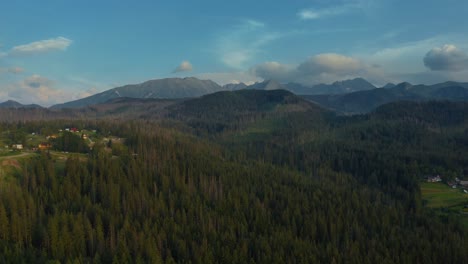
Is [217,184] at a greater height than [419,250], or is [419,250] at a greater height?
[217,184]

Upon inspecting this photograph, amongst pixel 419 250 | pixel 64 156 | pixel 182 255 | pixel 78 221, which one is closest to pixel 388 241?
pixel 419 250

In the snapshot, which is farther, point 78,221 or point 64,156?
point 64,156

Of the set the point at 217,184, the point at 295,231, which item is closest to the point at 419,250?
the point at 295,231

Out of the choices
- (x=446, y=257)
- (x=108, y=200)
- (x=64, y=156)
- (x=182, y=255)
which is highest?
(x=64, y=156)

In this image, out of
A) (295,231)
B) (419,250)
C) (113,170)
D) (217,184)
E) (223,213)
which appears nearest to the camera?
(419,250)

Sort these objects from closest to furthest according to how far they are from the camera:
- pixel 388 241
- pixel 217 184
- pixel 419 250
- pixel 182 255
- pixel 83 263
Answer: pixel 83 263
pixel 182 255
pixel 419 250
pixel 388 241
pixel 217 184

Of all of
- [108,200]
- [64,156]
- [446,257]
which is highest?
[64,156]

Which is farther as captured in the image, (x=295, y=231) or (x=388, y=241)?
(x=295, y=231)

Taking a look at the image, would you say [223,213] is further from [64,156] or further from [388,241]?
[64,156]

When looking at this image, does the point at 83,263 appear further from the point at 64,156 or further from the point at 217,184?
the point at 64,156
